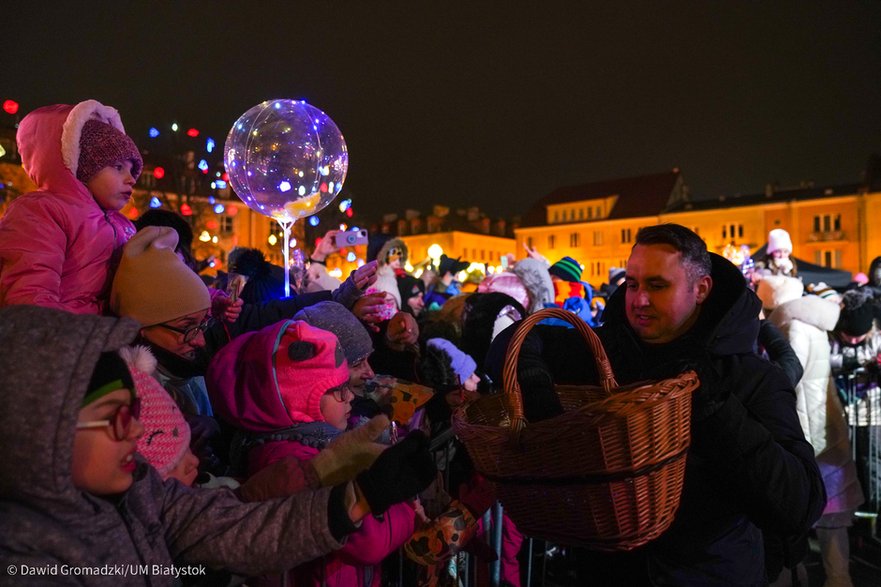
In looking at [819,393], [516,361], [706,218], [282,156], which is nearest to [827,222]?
[706,218]

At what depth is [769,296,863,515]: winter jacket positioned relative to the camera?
5723 millimetres

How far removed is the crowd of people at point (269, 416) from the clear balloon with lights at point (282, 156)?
854 millimetres

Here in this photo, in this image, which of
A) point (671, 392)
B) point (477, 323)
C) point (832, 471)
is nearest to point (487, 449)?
point (671, 392)

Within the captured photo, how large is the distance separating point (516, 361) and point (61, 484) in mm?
1373

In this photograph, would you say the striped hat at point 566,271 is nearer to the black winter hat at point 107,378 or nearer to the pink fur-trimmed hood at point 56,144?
the pink fur-trimmed hood at point 56,144

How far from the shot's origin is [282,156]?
15.5 ft

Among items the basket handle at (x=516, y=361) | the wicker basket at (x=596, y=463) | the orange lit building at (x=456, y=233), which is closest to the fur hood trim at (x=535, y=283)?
the basket handle at (x=516, y=361)

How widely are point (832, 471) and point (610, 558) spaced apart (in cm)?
429

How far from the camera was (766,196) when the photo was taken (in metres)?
55.7

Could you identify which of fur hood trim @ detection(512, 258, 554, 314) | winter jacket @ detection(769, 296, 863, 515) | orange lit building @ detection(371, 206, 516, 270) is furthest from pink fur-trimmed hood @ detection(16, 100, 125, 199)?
orange lit building @ detection(371, 206, 516, 270)

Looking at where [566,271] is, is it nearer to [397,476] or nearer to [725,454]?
Result: [725,454]

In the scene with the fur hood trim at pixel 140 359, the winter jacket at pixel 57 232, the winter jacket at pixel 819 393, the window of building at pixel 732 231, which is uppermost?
the window of building at pixel 732 231

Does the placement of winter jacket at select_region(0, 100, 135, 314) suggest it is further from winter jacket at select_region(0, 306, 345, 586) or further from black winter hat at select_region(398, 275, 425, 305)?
black winter hat at select_region(398, 275, 425, 305)

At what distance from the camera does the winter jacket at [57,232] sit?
8.56 feet
